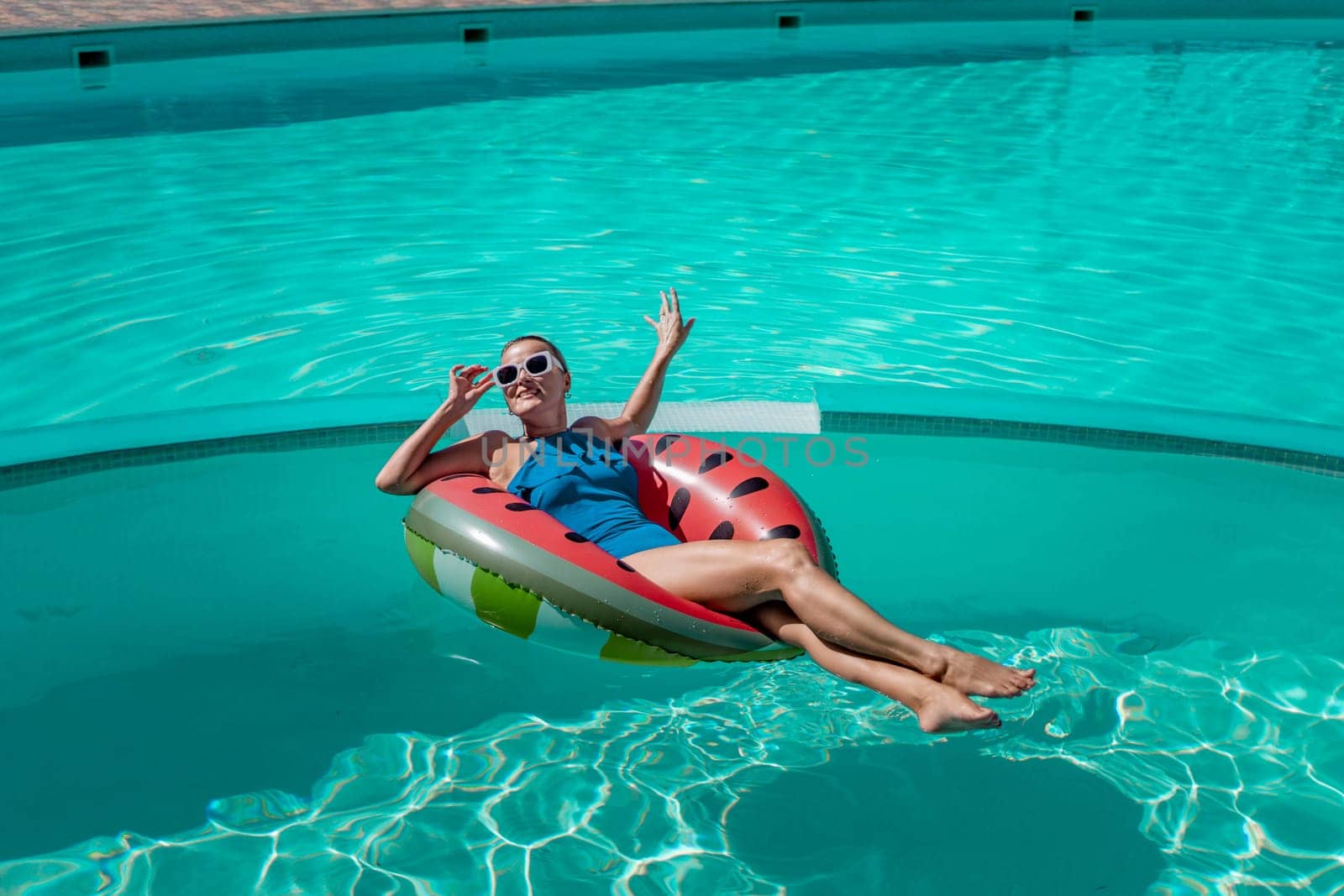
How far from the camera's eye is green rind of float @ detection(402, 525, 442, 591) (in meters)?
2.96

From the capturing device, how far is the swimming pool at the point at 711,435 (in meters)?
2.80

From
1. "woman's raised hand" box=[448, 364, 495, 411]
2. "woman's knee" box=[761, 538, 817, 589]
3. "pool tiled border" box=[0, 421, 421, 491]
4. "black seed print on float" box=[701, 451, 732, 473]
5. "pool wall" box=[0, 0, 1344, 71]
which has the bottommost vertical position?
"pool tiled border" box=[0, 421, 421, 491]

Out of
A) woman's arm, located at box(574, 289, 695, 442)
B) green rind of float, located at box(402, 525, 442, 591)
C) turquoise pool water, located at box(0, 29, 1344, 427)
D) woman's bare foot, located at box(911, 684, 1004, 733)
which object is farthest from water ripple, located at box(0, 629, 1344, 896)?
turquoise pool water, located at box(0, 29, 1344, 427)

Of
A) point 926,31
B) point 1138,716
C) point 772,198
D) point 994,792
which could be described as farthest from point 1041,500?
point 926,31

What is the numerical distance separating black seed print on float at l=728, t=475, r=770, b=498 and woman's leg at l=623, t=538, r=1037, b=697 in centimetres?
30

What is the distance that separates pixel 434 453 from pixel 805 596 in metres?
1.05

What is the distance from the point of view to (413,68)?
10508mm

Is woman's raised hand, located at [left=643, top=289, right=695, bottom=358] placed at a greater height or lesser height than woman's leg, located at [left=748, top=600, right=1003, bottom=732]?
greater

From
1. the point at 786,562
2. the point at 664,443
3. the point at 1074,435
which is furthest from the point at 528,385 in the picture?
the point at 1074,435

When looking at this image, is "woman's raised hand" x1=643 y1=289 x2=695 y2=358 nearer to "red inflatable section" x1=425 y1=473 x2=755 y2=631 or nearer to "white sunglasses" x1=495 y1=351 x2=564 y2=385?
"white sunglasses" x1=495 y1=351 x2=564 y2=385

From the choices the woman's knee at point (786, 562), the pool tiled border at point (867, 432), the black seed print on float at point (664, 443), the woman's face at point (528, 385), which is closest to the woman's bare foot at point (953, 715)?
the woman's knee at point (786, 562)

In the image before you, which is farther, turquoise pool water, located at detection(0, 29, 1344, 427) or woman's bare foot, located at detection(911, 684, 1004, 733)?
turquoise pool water, located at detection(0, 29, 1344, 427)

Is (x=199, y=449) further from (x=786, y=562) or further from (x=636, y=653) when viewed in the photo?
(x=786, y=562)

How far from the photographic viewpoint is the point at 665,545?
9.92 ft
